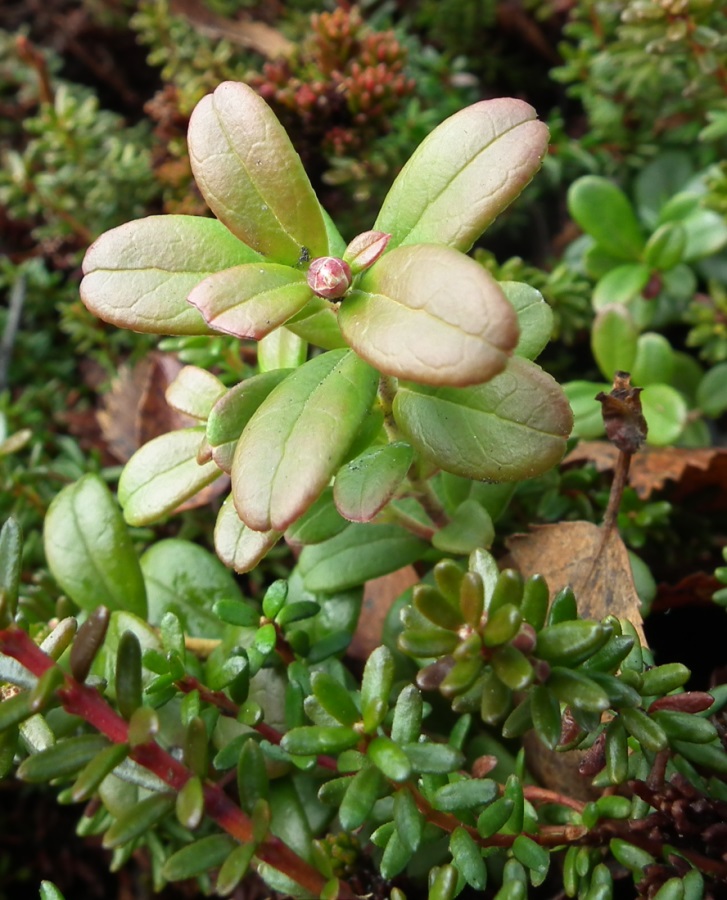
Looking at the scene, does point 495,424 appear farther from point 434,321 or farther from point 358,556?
point 358,556

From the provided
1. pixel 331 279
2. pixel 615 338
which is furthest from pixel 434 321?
pixel 615 338

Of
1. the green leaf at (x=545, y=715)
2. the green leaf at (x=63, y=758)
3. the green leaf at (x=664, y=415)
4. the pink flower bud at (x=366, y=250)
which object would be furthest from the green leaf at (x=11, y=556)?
the green leaf at (x=664, y=415)

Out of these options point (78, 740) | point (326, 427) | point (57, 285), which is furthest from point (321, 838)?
point (57, 285)

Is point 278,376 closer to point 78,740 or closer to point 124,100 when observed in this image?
point 78,740

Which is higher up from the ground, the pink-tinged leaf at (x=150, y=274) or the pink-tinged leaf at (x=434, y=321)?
the pink-tinged leaf at (x=150, y=274)

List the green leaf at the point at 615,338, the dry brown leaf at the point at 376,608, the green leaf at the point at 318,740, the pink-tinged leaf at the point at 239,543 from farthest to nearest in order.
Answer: the green leaf at the point at 615,338, the dry brown leaf at the point at 376,608, the pink-tinged leaf at the point at 239,543, the green leaf at the point at 318,740

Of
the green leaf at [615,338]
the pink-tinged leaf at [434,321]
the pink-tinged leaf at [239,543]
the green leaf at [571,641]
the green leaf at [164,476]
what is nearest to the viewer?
the pink-tinged leaf at [434,321]

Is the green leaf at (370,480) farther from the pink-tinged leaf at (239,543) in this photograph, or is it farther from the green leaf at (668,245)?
the green leaf at (668,245)
